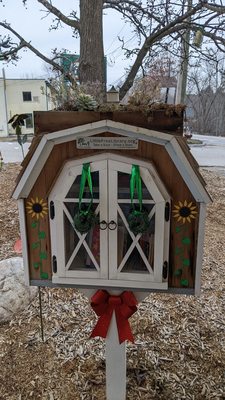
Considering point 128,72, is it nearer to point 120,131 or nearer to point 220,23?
point 220,23

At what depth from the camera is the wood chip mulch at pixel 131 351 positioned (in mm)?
1722

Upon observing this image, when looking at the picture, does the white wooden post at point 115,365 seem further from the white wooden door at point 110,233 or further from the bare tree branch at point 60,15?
the bare tree branch at point 60,15

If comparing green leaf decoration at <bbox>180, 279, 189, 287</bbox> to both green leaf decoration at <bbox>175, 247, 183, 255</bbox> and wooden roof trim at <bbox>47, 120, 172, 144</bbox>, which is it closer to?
green leaf decoration at <bbox>175, 247, 183, 255</bbox>

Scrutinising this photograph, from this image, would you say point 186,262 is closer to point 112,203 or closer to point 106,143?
point 112,203

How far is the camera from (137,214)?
1.10m

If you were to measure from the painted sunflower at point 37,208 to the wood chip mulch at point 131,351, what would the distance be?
1040 millimetres

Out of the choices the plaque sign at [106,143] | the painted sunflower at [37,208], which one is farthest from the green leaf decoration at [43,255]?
the plaque sign at [106,143]

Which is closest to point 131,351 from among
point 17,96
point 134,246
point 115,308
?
point 115,308

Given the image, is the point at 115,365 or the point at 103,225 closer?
the point at 103,225

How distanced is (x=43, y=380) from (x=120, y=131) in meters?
1.41

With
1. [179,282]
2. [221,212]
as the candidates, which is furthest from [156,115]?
[221,212]

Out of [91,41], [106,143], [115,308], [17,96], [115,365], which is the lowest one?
[115,365]

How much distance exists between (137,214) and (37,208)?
1.19 feet

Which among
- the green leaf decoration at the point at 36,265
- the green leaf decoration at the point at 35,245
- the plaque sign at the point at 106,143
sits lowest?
the green leaf decoration at the point at 36,265
